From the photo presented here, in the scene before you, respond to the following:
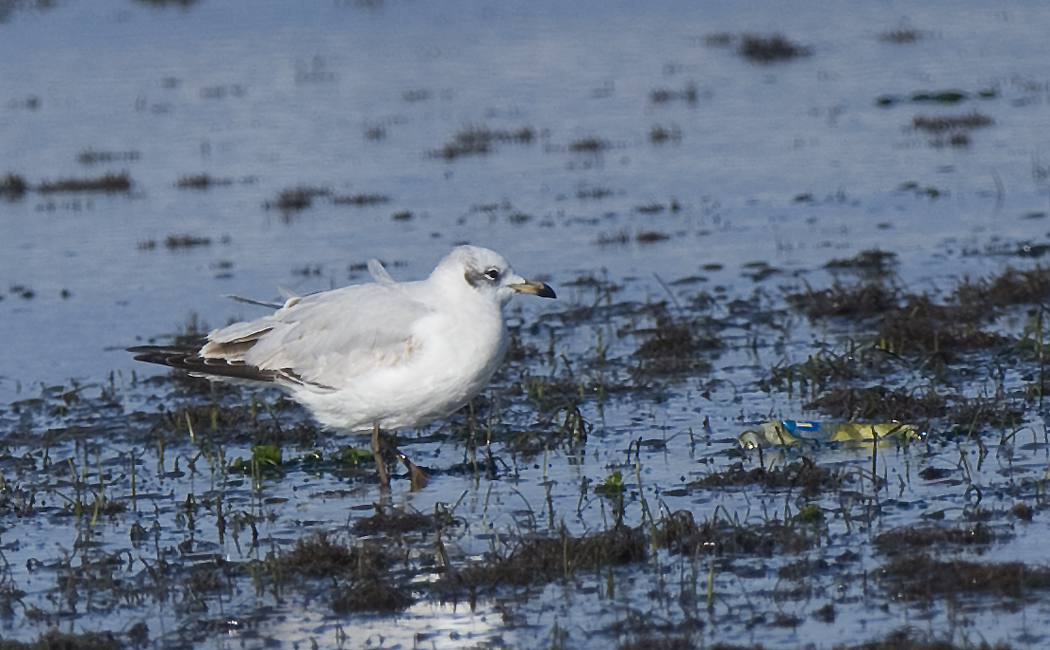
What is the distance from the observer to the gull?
9.23m

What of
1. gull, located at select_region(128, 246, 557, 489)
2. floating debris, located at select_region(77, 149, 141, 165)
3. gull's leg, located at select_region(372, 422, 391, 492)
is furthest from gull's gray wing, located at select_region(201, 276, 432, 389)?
floating debris, located at select_region(77, 149, 141, 165)

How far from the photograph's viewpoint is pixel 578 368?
12.2 meters

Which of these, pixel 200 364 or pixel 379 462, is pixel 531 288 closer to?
pixel 379 462

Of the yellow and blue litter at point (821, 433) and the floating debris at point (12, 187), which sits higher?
the floating debris at point (12, 187)

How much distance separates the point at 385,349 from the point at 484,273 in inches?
26.2

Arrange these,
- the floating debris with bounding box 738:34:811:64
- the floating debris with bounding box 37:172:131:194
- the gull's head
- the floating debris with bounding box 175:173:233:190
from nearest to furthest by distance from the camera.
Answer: the gull's head < the floating debris with bounding box 175:173:233:190 < the floating debris with bounding box 37:172:131:194 < the floating debris with bounding box 738:34:811:64

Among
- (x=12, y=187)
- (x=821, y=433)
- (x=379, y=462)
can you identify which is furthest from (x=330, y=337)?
(x=12, y=187)

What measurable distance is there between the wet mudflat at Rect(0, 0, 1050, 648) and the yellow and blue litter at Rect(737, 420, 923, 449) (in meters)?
0.04

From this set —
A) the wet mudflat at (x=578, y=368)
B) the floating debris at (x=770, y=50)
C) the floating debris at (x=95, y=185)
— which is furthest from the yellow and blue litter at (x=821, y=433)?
the floating debris at (x=770, y=50)

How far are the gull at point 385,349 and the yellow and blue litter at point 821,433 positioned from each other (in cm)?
143

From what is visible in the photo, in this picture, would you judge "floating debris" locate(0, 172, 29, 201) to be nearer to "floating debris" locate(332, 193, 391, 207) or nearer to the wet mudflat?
the wet mudflat

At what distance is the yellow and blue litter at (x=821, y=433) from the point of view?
31.4ft

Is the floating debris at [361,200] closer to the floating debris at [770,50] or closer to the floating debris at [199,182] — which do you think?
the floating debris at [199,182]

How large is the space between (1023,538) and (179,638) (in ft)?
12.0
